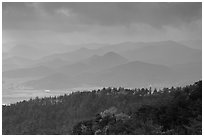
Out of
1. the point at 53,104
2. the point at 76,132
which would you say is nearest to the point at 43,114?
the point at 53,104

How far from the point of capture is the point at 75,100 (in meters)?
68.4

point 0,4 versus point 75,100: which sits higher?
point 0,4

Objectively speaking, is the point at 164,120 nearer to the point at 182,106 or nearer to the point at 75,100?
the point at 182,106

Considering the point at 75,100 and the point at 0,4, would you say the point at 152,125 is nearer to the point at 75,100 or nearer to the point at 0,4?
the point at 0,4

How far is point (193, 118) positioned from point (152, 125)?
2.28 m

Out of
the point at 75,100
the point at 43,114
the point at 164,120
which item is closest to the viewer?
the point at 164,120

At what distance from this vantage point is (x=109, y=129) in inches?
724

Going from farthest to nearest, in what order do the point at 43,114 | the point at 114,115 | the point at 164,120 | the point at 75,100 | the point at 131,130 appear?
the point at 75,100, the point at 43,114, the point at 114,115, the point at 164,120, the point at 131,130

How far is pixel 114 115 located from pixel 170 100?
3385mm

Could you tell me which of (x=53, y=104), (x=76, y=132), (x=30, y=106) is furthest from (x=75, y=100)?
(x=76, y=132)

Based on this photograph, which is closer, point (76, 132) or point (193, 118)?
point (193, 118)

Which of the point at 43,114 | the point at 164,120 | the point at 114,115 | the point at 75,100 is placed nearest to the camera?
the point at 164,120

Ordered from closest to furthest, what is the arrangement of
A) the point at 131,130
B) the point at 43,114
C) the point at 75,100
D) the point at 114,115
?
1. the point at 131,130
2. the point at 114,115
3. the point at 43,114
4. the point at 75,100

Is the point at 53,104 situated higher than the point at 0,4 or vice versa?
the point at 0,4
